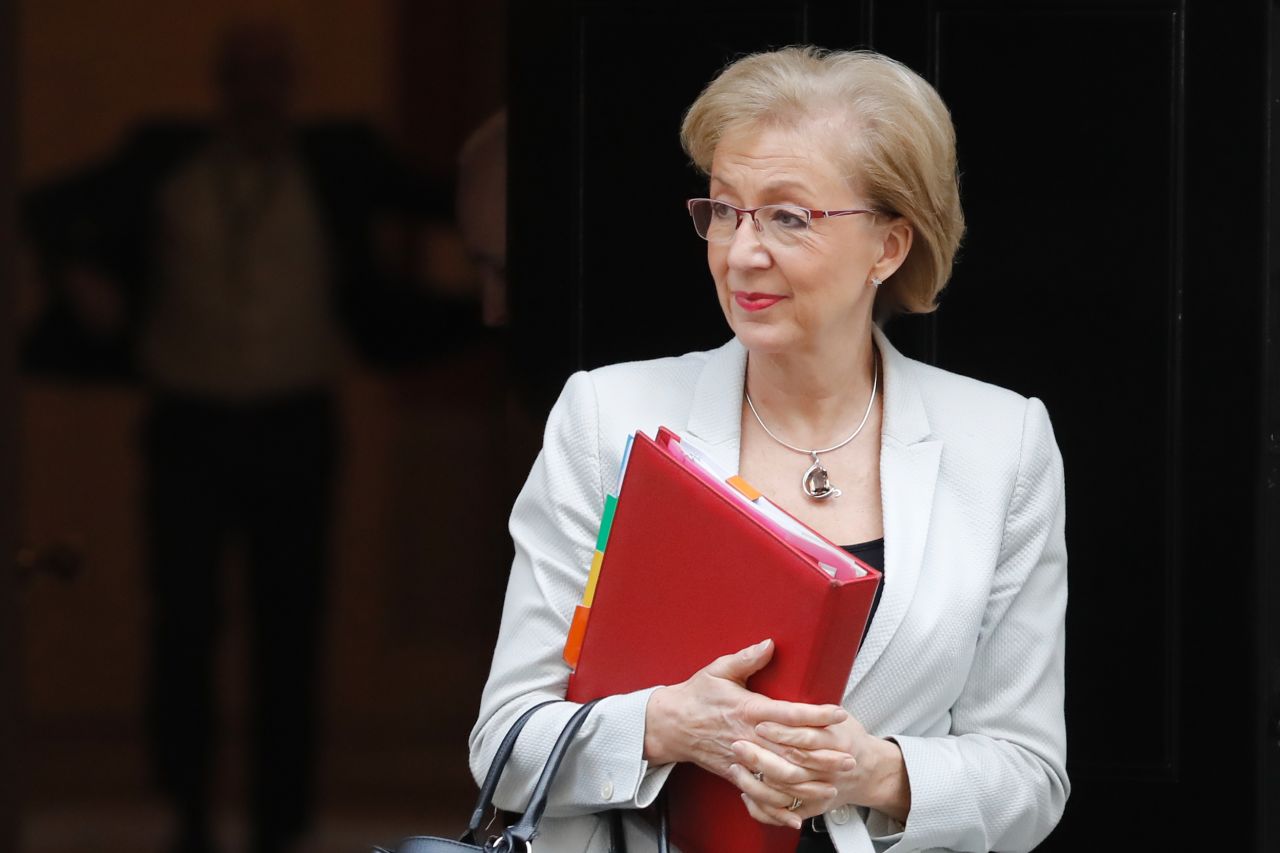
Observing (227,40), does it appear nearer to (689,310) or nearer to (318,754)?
(318,754)

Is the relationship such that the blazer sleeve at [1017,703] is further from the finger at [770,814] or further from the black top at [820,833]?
the finger at [770,814]

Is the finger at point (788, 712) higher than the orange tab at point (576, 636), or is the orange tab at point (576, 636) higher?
the orange tab at point (576, 636)

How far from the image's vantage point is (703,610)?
2.14 m

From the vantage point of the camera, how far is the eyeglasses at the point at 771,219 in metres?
2.28

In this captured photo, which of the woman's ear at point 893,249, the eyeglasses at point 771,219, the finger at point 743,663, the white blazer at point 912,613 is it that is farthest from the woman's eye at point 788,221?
the finger at point 743,663

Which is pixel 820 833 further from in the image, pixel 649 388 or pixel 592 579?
pixel 649 388

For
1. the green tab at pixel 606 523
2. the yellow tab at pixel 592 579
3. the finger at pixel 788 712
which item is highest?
the green tab at pixel 606 523

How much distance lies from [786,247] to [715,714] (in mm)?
592

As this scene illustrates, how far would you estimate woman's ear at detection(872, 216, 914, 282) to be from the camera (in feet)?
7.82

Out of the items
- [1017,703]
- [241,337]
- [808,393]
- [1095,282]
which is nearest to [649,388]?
[808,393]

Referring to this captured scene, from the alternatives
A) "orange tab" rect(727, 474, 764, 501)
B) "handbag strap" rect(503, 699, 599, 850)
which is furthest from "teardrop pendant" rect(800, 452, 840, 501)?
"handbag strap" rect(503, 699, 599, 850)

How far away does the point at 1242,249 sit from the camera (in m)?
3.00

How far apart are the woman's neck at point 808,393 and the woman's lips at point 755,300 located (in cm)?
13

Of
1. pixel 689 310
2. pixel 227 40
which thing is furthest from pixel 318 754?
pixel 689 310
